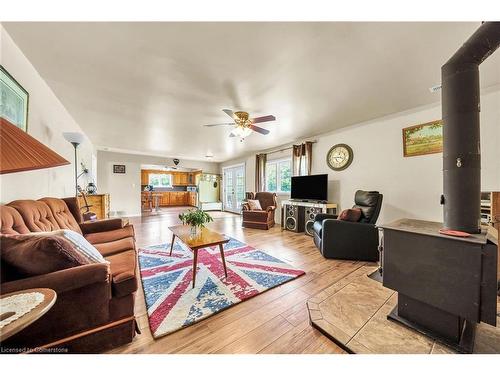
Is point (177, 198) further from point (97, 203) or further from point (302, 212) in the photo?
point (302, 212)

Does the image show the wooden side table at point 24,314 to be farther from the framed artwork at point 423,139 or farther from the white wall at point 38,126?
the framed artwork at point 423,139

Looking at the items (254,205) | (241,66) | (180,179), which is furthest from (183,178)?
(241,66)

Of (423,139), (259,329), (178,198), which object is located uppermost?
(423,139)

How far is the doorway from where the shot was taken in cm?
741

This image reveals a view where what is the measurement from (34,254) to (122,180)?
6.60 m

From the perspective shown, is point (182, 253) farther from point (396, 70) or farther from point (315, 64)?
point (396, 70)

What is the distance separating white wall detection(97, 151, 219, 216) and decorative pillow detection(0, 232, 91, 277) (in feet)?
21.2

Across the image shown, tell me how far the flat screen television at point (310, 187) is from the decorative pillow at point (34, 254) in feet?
12.9

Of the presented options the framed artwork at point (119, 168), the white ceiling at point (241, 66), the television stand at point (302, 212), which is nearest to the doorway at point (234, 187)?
the television stand at point (302, 212)

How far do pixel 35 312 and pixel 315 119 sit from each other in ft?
12.4

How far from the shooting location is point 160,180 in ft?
34.0

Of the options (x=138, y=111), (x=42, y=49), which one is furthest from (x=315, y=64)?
(x=138, y=111)

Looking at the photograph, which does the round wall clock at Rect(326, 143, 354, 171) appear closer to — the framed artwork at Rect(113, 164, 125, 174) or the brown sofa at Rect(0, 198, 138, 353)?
the brown sofa at Rect(0, 198, 138, 353)

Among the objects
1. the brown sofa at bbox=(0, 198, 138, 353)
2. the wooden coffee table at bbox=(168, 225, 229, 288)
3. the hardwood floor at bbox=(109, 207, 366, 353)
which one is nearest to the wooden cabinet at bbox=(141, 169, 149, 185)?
the wooden coffee table at bbox=(168, 225, 229, 288)
